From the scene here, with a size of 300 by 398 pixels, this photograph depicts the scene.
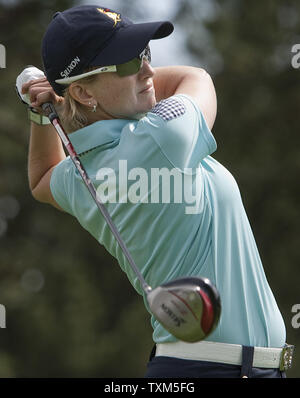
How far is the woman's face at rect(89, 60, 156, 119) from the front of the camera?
10.4ft

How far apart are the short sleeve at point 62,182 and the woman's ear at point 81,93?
0.26 metres

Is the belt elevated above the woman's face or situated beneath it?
situated beneath

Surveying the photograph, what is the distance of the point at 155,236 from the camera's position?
122 inches

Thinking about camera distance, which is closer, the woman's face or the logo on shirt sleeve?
the logo on shirt sleeve

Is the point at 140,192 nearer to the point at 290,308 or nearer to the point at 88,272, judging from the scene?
the point at 290,308

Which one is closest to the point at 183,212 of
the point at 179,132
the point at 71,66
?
the point at 179,132

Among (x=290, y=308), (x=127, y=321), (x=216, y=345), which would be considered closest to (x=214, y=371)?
(x=216, y=345)

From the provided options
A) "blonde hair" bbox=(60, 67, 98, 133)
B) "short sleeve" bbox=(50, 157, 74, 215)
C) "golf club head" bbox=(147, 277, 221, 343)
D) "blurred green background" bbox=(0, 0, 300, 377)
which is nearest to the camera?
"golf club head" bbox=(147, 277, 221, 343)

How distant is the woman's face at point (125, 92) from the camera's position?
3.17m

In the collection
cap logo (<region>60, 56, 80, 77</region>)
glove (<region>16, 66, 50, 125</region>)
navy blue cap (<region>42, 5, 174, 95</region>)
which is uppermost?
navy blue cap (<region>42, 5, 174, 95</region>)

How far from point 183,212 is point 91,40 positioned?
60 cm

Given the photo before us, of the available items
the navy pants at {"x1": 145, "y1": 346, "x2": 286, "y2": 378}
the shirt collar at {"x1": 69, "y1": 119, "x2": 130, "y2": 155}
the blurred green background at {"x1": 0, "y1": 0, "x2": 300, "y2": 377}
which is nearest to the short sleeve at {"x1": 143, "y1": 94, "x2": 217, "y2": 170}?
the shirt collar at {"x1": 69, "y1": 119, "x2": 130, "y2": 155}

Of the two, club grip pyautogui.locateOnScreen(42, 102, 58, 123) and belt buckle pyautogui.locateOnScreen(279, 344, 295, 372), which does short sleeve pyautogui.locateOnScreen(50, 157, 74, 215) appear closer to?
club grip pyautogui.locateOnScreen(42, 102, 58, 123)

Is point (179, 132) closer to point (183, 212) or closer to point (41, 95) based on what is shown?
point (183, 212)
